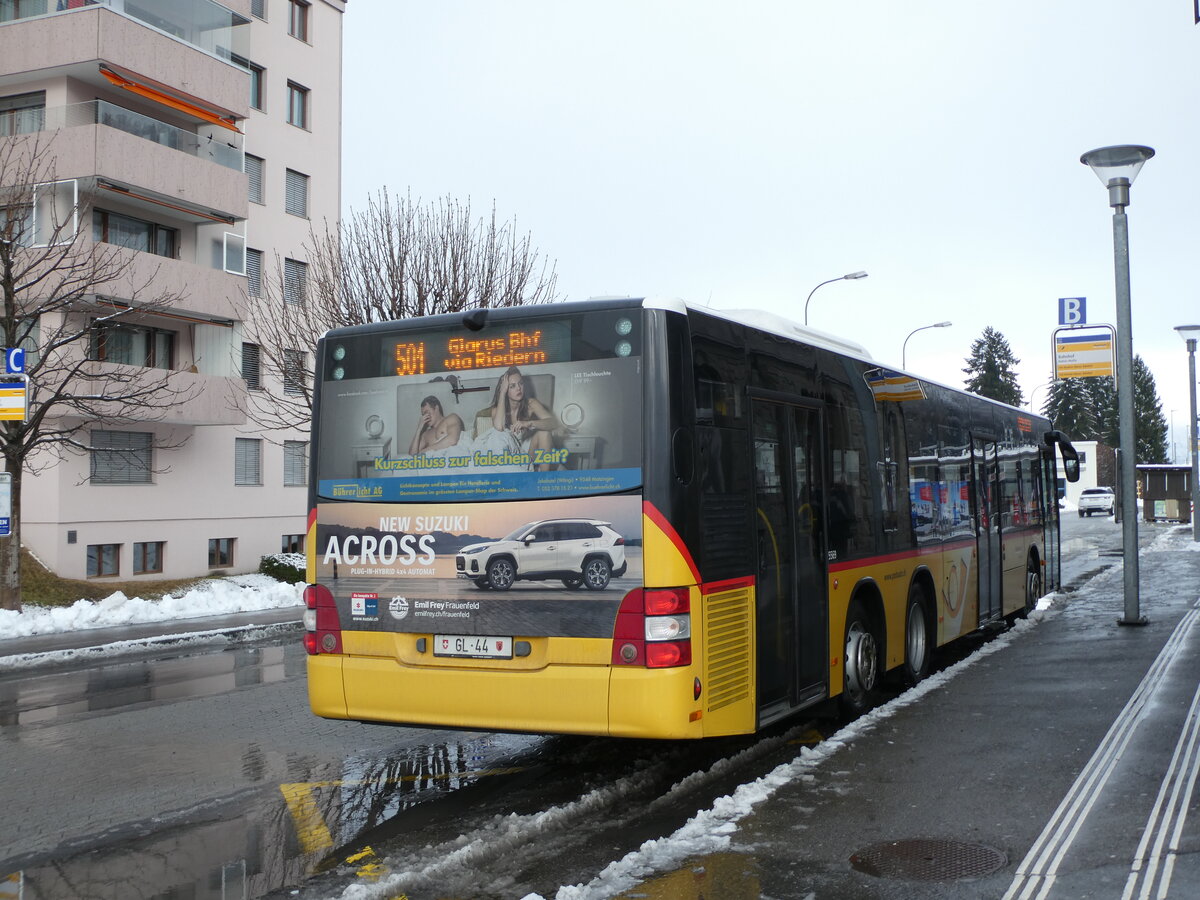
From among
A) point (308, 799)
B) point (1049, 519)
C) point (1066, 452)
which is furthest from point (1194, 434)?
point (308, 799)

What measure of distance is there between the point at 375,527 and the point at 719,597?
6.95ft

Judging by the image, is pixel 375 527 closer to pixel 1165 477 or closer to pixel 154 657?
pixel 154 657

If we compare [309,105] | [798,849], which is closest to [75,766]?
[798,849]

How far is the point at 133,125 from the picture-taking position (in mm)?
27406

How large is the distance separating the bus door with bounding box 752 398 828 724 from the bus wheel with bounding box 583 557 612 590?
119 centimetres

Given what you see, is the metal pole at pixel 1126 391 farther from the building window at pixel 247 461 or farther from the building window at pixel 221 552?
the building window at pixel 247 461

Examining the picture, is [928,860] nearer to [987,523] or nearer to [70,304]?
[987,523]

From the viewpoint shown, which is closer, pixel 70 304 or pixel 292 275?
pixel 70 304

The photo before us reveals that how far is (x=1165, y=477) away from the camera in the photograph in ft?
161

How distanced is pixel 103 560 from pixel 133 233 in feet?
26.1

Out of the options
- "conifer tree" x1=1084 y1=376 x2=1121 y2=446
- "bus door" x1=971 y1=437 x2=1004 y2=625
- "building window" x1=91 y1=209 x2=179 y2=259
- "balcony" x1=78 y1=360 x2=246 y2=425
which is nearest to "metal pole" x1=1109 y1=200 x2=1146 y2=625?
"bus door" x1=971 y1=437 x2=1004 y2=625

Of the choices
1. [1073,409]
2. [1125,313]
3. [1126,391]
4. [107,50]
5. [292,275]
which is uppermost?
[107,50]

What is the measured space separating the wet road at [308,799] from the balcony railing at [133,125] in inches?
756

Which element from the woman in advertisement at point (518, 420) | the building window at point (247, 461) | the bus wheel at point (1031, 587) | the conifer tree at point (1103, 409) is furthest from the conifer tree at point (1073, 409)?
the woman in advertisement at point (518, 420)
